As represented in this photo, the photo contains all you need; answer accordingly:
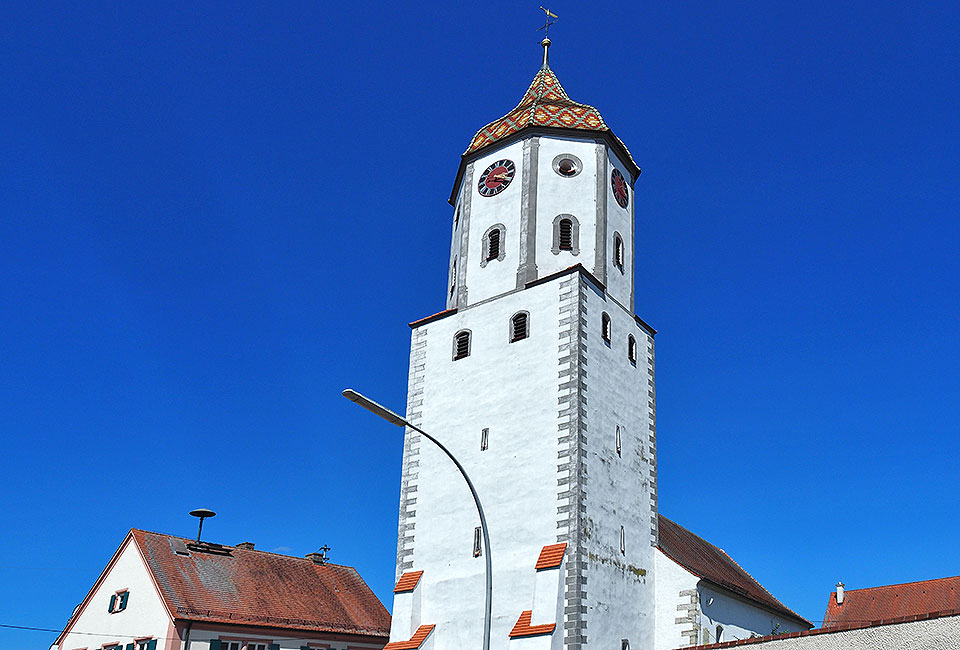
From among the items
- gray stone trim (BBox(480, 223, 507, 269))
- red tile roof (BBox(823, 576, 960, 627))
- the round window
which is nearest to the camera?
gray stone trim (BBox(480, 223, 507, 269))

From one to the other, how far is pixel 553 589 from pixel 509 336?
835 centimetres

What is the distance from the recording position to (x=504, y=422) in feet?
92.4

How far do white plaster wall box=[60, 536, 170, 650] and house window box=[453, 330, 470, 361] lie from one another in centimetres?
1365

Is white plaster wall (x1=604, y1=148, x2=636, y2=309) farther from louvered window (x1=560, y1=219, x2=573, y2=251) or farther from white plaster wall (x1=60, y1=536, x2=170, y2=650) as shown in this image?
white plaster wall (x1=60, y1=536, x2=170, y2=650)

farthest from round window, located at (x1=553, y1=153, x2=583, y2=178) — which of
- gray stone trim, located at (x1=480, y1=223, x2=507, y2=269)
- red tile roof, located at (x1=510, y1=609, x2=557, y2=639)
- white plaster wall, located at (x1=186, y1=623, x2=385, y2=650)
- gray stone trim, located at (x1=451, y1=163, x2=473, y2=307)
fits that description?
white plaster wall, located at (x1=186, y1=623, x2=385, y2=650)

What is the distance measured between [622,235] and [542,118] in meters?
5.07

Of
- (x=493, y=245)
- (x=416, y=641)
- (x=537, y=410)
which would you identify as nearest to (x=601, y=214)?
(x=493, y=245)

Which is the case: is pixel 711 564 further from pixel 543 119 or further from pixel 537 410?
pixel 543 119

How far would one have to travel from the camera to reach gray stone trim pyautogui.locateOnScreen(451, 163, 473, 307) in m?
31.5

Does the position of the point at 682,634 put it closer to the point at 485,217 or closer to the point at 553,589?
the point at 553,589

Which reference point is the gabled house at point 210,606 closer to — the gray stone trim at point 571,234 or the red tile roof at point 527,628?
the red tile roof at point 527,628

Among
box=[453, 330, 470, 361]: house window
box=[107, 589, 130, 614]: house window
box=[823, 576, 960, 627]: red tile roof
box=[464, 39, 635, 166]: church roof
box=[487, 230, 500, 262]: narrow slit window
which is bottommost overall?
box=[107, 589, 130, 614]: house window

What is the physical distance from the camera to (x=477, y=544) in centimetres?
2706

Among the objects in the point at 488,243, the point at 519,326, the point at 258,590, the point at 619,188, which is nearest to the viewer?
the point at 519,326
